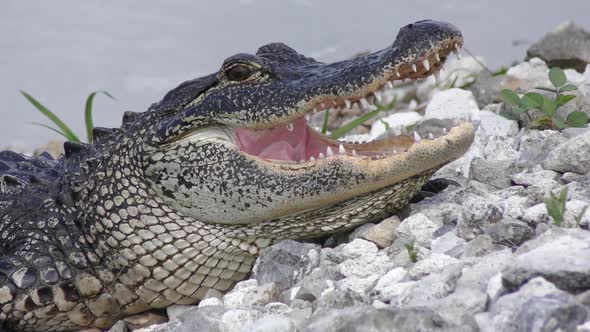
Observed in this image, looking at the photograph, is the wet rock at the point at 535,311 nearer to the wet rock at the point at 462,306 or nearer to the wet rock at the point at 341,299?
the wet rock at the point at 462,306

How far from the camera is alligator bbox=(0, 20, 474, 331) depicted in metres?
3.58

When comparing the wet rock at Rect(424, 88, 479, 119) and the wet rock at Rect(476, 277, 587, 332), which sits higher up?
the wet rock at Rect(424, 88, 479, 119)

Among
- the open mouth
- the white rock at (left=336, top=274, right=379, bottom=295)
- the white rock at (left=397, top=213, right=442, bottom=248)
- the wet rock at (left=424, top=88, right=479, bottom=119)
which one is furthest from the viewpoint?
the wet rock at (left=424, top=88, right=479, bottom=119)

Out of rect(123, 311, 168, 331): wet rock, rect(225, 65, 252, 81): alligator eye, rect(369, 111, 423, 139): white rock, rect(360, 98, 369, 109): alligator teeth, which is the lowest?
rect(123, 311, 168, 331): wet rock

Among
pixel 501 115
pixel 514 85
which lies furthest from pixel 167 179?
pixel 514 85

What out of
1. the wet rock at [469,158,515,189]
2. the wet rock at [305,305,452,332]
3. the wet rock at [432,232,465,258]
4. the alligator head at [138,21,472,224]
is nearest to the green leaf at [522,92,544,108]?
the wet rock at [469,158,515,189]

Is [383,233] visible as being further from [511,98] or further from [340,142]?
[511,98]

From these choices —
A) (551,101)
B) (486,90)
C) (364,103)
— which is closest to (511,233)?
(364,103)

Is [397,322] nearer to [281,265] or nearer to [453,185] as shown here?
[281,265]

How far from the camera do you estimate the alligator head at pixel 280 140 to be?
3535 mm

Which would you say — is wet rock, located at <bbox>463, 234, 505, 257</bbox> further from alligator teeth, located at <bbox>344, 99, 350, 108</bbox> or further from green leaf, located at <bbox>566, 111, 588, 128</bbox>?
green leaf, located at <bbox>566, 111, 588, 128</bbox>

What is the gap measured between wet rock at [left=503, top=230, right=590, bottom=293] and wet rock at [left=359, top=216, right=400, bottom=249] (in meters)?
1.14

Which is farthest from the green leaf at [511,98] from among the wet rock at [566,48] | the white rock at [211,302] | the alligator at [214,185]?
the wet rock at [566,48]

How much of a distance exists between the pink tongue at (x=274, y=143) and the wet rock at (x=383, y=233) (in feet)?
2.02
